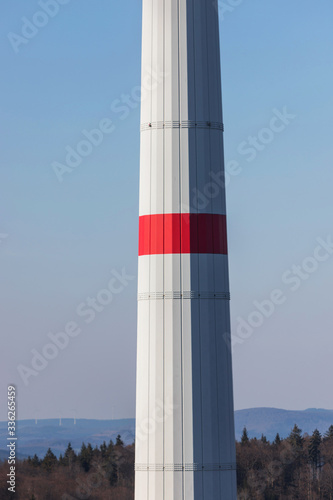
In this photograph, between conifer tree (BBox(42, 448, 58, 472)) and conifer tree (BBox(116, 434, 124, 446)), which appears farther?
conifer tree (BBox(116, 434, 124, 446))

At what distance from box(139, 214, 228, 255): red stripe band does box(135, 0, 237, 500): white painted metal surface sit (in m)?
0.05

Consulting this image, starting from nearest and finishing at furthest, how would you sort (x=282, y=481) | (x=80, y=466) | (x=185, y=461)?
(x=185, y=461)
(x=80, y=466)
(x=282, y=481)

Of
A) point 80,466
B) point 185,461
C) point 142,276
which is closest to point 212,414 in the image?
point 185,461

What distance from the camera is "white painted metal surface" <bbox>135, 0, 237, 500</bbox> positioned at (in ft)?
68.9

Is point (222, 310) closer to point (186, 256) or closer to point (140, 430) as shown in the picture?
point (186, 256)

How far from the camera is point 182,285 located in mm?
21422

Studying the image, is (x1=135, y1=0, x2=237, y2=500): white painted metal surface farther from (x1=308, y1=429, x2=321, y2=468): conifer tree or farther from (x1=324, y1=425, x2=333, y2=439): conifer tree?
(x1=324, y1=425, x2=333, y2=439): conifer tree

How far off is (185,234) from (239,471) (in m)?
54.1

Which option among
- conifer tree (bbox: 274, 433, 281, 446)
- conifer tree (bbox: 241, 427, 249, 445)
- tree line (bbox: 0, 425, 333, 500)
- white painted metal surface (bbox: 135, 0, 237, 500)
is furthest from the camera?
conifer tree (bbox: 274, 433, 281, 446)


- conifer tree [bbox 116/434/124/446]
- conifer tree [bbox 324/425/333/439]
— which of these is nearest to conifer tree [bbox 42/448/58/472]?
conifer tree [bbox 116/434/124/446]

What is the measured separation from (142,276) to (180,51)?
221 inches

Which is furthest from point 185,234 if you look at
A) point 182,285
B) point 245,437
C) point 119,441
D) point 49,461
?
point 245,437

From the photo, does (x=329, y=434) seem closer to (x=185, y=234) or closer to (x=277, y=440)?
(x=277, y=440)

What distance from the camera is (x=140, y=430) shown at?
21.3 meters
